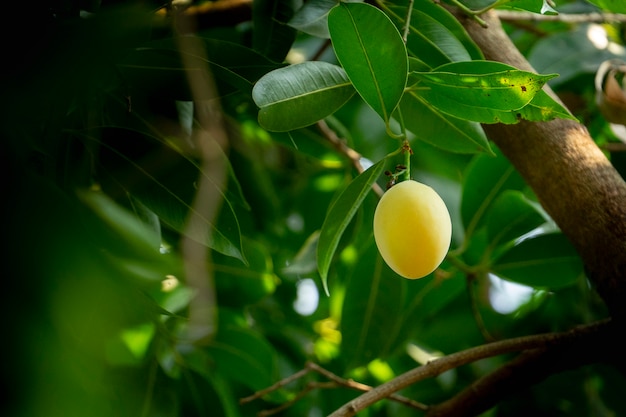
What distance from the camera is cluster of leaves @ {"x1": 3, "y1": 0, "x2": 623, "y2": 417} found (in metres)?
0.48

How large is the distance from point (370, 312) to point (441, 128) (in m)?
0.38

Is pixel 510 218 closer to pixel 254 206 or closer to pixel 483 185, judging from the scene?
pixel 483 185

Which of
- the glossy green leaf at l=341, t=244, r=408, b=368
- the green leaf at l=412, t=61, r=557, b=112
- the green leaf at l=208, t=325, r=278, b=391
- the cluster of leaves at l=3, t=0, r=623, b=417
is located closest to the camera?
the cluster of leaves at l=3, t=0, r=623, b=417

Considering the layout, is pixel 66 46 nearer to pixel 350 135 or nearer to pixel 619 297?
pixel 619 297

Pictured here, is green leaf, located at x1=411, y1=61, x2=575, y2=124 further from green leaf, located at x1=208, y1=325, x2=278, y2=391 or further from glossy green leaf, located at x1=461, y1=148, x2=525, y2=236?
green leaf, located at x1=208, y1=325, x2=278, y2=391

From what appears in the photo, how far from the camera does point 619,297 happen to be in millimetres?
773

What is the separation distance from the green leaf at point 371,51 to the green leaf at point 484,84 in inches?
1.0

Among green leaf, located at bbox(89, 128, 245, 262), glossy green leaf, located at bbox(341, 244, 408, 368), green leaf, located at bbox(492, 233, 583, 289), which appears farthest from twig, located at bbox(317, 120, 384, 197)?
green leaf, located at bbox(89, 128, 245, 262)

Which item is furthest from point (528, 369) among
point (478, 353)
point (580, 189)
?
point (580, 189)

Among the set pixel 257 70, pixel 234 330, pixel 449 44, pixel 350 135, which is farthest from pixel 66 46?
pixel 350 135

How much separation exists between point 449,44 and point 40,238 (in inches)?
21.4

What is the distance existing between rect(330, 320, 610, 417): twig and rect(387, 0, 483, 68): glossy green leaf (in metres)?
0.33

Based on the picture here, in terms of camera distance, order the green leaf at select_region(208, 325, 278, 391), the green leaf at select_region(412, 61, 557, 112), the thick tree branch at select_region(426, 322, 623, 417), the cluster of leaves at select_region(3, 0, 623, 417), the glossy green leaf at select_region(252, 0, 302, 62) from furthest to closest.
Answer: the green leaf at select_region(208, 325, 278, 391), the glossy green leaf at select_region(252, 0, 302, 62), the thick tree branch at select_region(426, 322, 623, 417), the green leaf at select_region(412, 61, 557, 112), the cluster of leaves at select_region(3, 0, 623, 417)

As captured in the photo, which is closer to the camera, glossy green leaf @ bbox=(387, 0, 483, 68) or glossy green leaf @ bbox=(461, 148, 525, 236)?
glossy green leaf @ bbox=(387, 0, 483, 68)
